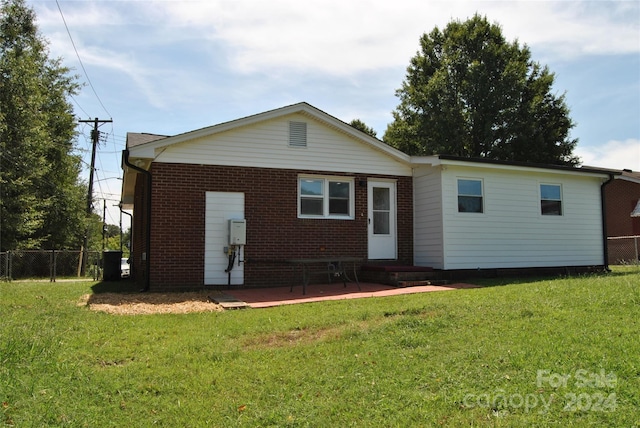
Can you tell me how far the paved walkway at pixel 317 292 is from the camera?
9137 millimetres

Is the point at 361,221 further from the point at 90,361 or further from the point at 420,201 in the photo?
the point at 90,361

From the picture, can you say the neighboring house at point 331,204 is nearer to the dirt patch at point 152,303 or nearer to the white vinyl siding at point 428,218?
the white vinyl siding at point 428,218

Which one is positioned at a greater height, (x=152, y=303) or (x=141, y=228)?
(x=141, y=228)

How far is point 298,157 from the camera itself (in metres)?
11.9

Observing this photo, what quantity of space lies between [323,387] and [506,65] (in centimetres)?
2990

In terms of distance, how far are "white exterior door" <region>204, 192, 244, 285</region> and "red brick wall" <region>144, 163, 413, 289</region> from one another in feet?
0.39

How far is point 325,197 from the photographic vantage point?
1218 cm

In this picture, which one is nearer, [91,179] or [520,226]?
[520,226]

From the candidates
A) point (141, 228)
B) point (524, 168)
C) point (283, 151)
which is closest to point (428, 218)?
point (524, 168)

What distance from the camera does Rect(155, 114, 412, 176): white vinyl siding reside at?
11039 mm

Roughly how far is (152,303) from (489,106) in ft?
83.9

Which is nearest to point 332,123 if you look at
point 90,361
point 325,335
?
point 325,335

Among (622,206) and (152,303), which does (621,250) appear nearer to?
(622,206)

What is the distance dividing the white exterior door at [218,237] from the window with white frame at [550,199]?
27.4 feet
